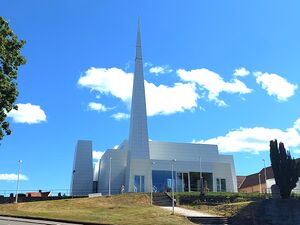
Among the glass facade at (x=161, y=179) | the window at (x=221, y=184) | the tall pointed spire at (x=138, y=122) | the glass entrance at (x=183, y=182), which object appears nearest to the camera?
the glass facade at (x=161, y=179)

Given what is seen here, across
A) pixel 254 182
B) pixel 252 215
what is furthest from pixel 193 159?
pixel 254 182

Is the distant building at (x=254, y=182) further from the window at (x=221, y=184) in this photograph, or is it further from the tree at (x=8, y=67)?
the tree at (x=8, y=67)

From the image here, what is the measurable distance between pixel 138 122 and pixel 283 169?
78.9 feet

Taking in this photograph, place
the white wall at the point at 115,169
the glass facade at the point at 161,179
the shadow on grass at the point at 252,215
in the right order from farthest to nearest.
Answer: the white wall at the point at 115,169
the glass facade at the point at 161,179
the shadow on grass at the point at 252,215

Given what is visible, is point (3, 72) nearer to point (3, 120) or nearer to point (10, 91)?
point (10, 91)

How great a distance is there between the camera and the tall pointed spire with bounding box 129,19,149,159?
191ft

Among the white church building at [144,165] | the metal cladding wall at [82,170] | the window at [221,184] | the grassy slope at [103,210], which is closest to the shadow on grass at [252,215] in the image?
the grassy slope at [103,210]

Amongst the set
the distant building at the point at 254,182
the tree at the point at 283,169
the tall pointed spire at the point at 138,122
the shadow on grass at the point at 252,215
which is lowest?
the shadow on grass at the point at 252,215

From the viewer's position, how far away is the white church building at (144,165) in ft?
189

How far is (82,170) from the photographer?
211 ft

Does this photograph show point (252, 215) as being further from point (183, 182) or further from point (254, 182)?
point (254, 182)

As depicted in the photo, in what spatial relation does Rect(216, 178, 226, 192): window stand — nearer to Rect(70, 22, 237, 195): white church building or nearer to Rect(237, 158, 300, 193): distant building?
Rect(70, 22, 237, 195): white church building

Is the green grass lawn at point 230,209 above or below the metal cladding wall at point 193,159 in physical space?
below

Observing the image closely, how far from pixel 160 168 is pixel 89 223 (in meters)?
32.4
